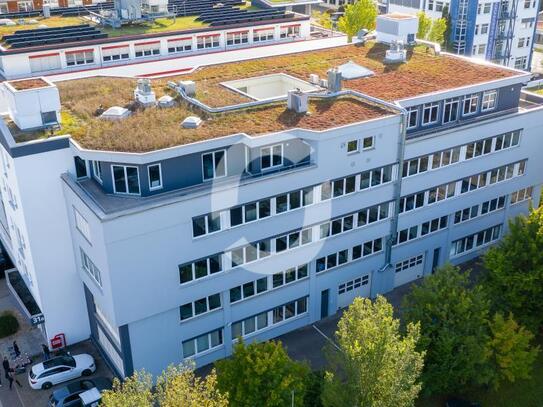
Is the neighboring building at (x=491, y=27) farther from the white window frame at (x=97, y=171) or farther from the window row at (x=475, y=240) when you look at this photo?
the white window frame at (x=97, y=171)

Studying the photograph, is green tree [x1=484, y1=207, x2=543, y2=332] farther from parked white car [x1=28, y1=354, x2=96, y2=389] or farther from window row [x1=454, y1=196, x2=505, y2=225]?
parked white car [x1=28, y1=354, x2=96, y2=389]

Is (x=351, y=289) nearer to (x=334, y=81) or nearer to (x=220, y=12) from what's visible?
Result: (x=334, y=81)

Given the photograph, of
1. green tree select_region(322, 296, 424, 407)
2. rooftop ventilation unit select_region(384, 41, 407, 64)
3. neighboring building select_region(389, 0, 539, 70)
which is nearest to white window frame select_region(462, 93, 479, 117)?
rooftop ventilation unit select_region(384, 41, 407, 64)

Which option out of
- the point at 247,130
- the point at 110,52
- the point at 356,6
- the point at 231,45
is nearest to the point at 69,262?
the point at 247,130

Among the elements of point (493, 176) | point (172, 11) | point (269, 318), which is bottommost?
point (269, 318)

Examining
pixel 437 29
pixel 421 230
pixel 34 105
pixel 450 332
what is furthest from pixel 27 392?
pixel 437 29

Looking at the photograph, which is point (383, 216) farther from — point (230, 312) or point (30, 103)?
point (30, 103)

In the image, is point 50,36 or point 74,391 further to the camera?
point 50,36
